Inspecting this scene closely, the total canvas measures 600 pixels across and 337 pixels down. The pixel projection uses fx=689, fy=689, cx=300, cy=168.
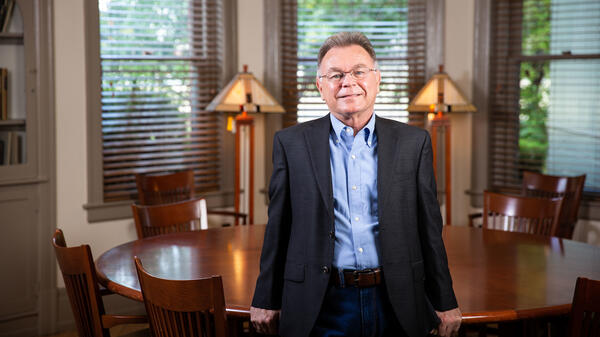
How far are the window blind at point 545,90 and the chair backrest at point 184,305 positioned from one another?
347 centimetres

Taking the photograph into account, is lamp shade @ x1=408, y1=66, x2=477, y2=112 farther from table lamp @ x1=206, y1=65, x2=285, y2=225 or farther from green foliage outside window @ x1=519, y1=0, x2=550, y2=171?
table lamp @ x1=206, y1=65, x2=285, y2=225

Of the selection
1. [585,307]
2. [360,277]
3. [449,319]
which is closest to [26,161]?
[360,277]

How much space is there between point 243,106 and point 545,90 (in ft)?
6.95

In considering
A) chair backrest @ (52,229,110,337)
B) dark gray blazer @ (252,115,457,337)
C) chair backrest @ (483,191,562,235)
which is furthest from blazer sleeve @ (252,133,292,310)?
chair backrest @ (483,191,562,235)

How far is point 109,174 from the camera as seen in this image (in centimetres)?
446

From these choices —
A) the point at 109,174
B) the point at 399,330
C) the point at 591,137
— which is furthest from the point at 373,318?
the point at 591,137

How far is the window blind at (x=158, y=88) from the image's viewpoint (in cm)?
449

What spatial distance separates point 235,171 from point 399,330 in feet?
9.99

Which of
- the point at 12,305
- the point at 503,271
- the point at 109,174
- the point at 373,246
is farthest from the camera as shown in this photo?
the point at 109,174

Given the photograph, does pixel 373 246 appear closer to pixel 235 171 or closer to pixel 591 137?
pixel 235 171

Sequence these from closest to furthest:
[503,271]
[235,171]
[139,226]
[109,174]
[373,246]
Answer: [373,246] → [503,271] → [139,226] → [109,174] → [235,171]

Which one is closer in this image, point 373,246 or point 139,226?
point 373,246

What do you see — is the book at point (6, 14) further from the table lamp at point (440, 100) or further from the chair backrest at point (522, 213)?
the chair backrest at point (522, 213)

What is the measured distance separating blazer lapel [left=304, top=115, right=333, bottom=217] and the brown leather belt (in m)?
0.16
